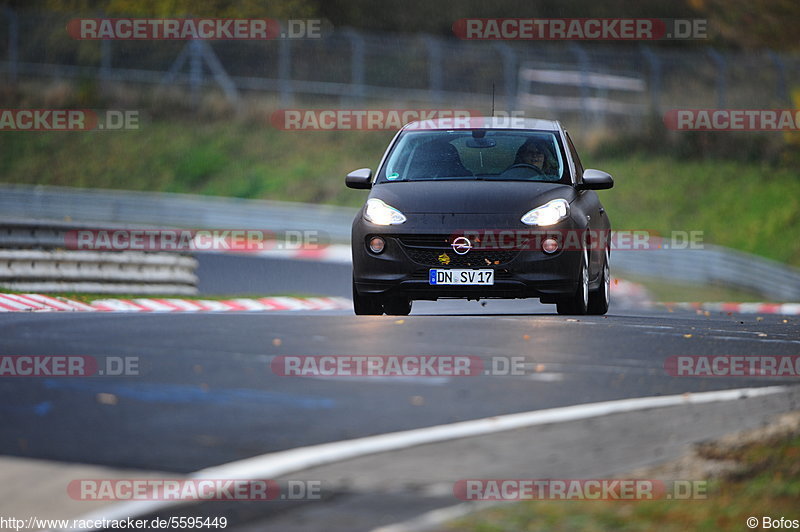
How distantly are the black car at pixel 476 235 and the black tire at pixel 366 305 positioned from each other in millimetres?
13

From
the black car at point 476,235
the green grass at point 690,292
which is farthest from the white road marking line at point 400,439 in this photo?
the green grass at point 690,292

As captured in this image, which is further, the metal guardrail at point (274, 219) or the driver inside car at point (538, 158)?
the metal guardrail at point (274, 219)

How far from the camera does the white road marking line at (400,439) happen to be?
666 centimetres

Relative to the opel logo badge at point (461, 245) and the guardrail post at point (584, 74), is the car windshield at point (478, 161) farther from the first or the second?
the guardrail post at point (584, 74)

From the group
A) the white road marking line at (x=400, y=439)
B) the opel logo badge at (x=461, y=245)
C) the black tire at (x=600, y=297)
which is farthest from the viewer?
the black tire at (x=600, y=297)

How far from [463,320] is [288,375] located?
14.4 feet

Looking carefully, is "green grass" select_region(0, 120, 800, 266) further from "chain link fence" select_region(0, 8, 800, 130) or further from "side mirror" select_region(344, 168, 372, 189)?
"side mirror" select_region(344, 168, 372, 189)

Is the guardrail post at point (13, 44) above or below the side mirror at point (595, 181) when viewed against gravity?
above

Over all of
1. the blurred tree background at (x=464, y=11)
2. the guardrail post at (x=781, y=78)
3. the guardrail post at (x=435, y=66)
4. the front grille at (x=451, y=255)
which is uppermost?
the blurred tree background at (x=464, y=11)

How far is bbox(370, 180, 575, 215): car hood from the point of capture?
1321 cm

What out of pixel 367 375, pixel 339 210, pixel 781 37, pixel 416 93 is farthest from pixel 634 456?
pixel 781 37

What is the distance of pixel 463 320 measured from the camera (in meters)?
14.1

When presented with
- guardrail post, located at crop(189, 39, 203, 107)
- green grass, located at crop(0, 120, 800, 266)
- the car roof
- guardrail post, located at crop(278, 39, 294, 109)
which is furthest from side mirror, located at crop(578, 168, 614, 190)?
guardrail post, located at crop(189, 39, 203, 107)

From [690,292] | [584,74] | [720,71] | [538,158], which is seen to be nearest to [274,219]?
[584,74]
